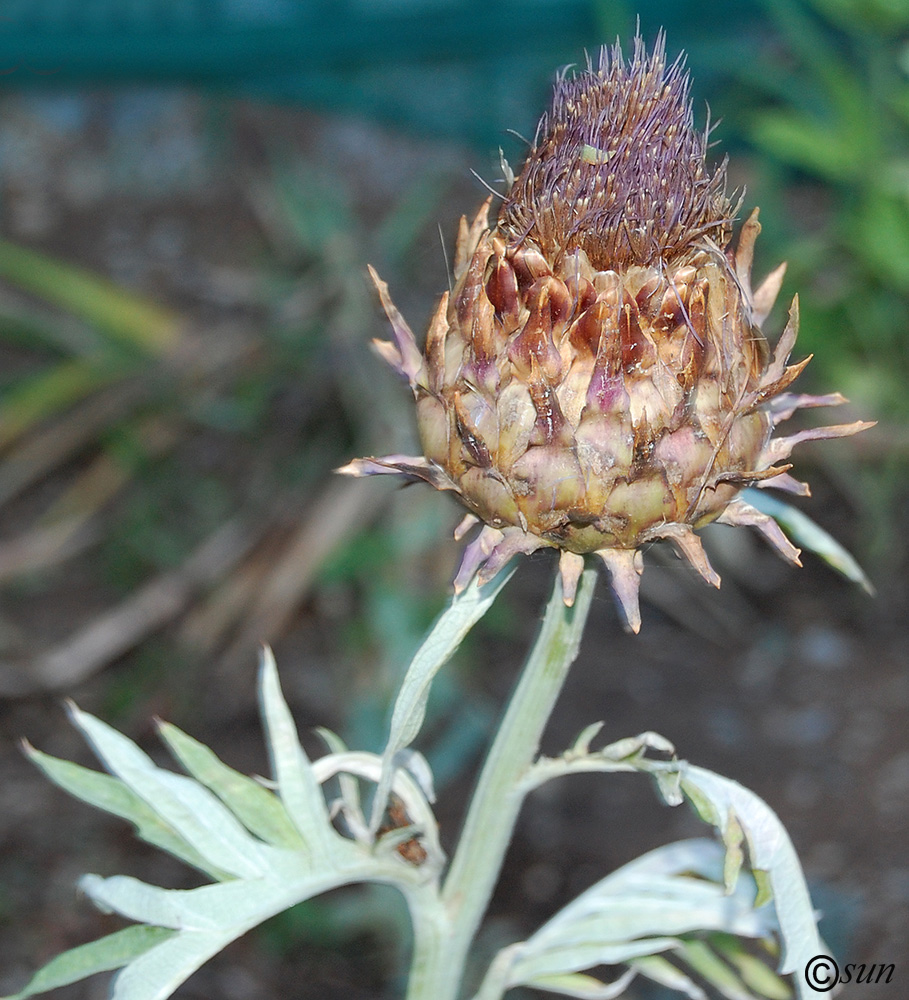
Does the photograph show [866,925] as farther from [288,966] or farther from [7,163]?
[7,163]

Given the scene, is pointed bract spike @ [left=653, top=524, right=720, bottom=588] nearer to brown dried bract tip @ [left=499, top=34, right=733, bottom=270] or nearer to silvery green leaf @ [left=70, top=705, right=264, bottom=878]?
brown dried bract tip @ [left=499, top=34, right=733, bottom=270]

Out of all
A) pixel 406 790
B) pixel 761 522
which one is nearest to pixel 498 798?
pixel 406 790

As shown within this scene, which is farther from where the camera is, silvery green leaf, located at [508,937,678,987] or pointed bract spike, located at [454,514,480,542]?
silvery green leaf, located at [508,937,678,987]

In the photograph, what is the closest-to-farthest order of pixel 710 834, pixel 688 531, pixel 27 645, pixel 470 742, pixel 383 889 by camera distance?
pixel 688 531 → pixel 383 889 → pixel 470 742 → pixel 710 834 → pixel 27 645

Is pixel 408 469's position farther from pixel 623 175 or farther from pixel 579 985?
pixel 579 985

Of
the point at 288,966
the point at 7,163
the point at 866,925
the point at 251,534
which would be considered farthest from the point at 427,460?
the point at 7,163

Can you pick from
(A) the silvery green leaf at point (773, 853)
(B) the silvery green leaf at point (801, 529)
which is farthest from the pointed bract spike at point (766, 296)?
(A) the silvery green leaf at point (773, 853)

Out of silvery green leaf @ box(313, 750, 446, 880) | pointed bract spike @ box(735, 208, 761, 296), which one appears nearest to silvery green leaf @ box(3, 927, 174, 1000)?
silvery green leaf @ box(313, 750, 446, 880)
